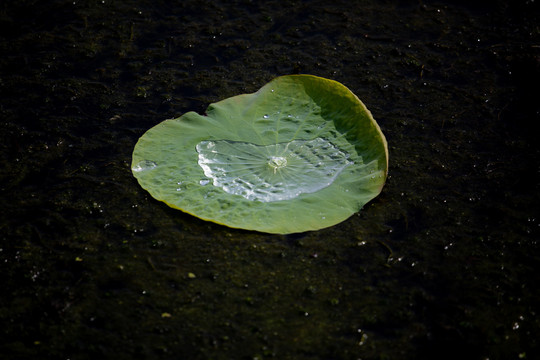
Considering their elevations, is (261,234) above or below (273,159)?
below

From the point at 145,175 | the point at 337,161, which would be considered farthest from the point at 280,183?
the point at 145,175

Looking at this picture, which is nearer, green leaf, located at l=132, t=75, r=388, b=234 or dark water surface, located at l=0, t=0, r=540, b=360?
dark water surface, located at l=0, t=0, r=540, b=360

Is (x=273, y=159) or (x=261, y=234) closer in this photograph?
(x=261, y=234)

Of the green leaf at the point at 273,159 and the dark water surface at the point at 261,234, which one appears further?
the green leaf at the point at 273,159

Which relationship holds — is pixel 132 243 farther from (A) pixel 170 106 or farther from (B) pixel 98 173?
(A) pixel 170 106
